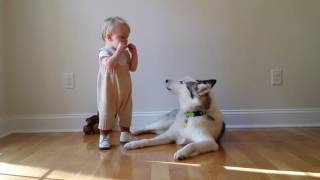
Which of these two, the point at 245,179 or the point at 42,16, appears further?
the point at 42,16

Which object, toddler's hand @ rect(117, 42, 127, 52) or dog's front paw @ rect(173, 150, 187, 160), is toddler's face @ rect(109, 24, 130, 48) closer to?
toddler's hand @ rect(117, 42, 127, 52)

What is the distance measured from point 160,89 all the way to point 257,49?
0.85 m

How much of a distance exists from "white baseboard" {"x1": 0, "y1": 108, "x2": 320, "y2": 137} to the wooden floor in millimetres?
275

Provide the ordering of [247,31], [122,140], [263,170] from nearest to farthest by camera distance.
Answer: [263,170], [122,140], [247,31]

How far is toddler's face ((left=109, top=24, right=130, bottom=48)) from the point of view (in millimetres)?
2205

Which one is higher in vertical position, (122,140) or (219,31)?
(219,31)

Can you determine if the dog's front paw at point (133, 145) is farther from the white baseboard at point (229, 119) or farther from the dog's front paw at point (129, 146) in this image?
the white baseboard at point (229, 119)

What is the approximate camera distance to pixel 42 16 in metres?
2.83

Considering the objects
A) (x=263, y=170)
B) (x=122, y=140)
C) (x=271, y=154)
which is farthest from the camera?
(x=122, y=140)

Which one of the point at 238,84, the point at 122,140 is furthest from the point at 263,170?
the point at 238,84

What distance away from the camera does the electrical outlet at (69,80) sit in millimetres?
2861

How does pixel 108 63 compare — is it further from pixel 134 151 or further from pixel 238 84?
pixel 238 84

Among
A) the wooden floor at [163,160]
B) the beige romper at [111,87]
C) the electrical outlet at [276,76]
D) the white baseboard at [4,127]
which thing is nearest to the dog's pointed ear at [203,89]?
the wooden floor at [163,160]

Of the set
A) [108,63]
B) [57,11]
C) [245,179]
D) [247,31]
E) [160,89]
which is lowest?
[245,179]
